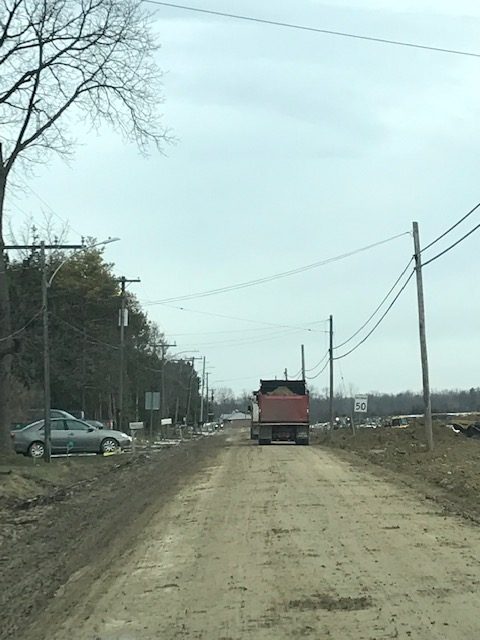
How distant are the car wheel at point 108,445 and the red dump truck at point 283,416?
1068 cm

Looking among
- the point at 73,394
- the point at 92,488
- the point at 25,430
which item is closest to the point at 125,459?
the point at 25,430

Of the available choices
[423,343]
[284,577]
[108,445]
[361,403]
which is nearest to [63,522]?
[284,577]

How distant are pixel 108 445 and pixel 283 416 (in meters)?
11.8

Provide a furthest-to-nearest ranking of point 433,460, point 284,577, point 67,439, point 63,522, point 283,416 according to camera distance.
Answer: point 283,416 → point 67,439 → point 433,460 → point 63,522 → point 284,577

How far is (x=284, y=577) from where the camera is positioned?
9.90m

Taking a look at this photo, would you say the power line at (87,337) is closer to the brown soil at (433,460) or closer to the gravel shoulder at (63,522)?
the brown soil at (433,460)

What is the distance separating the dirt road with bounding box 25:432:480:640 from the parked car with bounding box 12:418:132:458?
19.2 m

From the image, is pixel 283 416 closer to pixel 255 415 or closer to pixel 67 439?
pixel 255 415

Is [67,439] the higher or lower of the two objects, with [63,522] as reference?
higher

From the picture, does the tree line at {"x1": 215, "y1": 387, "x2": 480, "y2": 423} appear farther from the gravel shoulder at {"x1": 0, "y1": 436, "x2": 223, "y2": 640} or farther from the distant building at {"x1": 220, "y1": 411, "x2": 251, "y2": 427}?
the gravel shoulder at {"x1": 0, "y1": 436, "x2": 223, "y2": 640}

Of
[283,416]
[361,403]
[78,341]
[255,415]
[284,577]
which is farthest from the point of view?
[78,341]

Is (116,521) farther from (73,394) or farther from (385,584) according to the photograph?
(73,394)

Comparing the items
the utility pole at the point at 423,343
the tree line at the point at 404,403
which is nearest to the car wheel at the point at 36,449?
the utility pole at the point at 423,343

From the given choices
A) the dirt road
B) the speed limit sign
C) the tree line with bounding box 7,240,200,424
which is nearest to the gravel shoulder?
the dirt road
